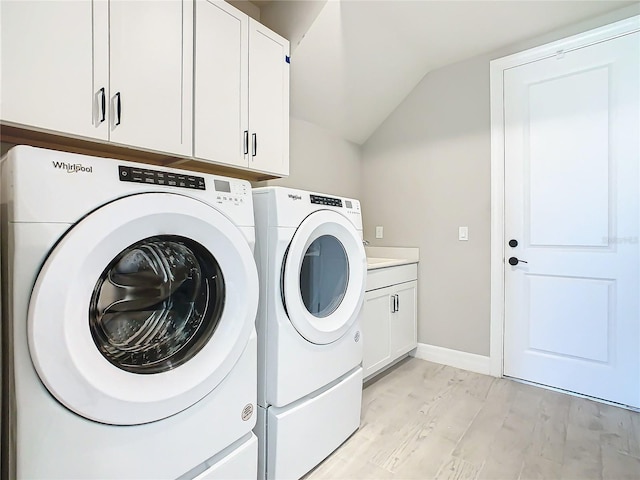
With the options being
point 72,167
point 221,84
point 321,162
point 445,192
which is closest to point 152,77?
point 221,84

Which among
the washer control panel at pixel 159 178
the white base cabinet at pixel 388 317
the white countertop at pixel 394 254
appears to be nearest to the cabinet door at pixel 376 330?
the white base cabinet at pixel 388 317

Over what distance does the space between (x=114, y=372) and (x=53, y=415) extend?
133 mm

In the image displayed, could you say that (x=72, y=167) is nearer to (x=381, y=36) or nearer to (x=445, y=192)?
(x=381, y=36)

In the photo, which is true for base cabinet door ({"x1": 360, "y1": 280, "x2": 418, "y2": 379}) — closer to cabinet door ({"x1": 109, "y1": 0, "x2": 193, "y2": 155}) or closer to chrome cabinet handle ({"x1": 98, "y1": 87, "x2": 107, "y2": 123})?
cabinet door ({"x1": 109, "y1": 0, "x2": 193, "y2": 155})

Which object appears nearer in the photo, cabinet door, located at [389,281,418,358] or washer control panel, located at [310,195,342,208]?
washer control panel, located at [310,195,342,208]

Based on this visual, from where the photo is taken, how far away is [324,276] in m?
1.58

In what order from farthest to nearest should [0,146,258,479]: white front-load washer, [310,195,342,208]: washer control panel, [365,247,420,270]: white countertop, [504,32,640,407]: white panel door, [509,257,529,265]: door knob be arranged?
[365,247,420,270]: white countertop
[509,257,529,265]: door knob
[504,32,640,407]: white panel door
[310,195,342,208]: washer control panel
[0,146,258,479]: white front-load washer

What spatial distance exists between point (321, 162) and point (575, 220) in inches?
70.5

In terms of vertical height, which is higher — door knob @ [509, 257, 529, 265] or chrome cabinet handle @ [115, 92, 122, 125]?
chrome cabinet handle @ [115, 92, 122, 125]

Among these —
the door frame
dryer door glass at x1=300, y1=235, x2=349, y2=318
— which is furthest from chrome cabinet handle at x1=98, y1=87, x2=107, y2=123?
the door frame

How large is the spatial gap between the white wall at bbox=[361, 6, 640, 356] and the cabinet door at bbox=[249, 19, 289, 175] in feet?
4.26

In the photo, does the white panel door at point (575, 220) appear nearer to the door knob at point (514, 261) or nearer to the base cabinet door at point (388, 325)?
the door knob at point (514, 261)

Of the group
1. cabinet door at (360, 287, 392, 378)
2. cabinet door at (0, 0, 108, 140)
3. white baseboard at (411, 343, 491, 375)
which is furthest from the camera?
white baseboard at (411, 343, 491, 375)

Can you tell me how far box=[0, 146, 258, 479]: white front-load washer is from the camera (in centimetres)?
70
